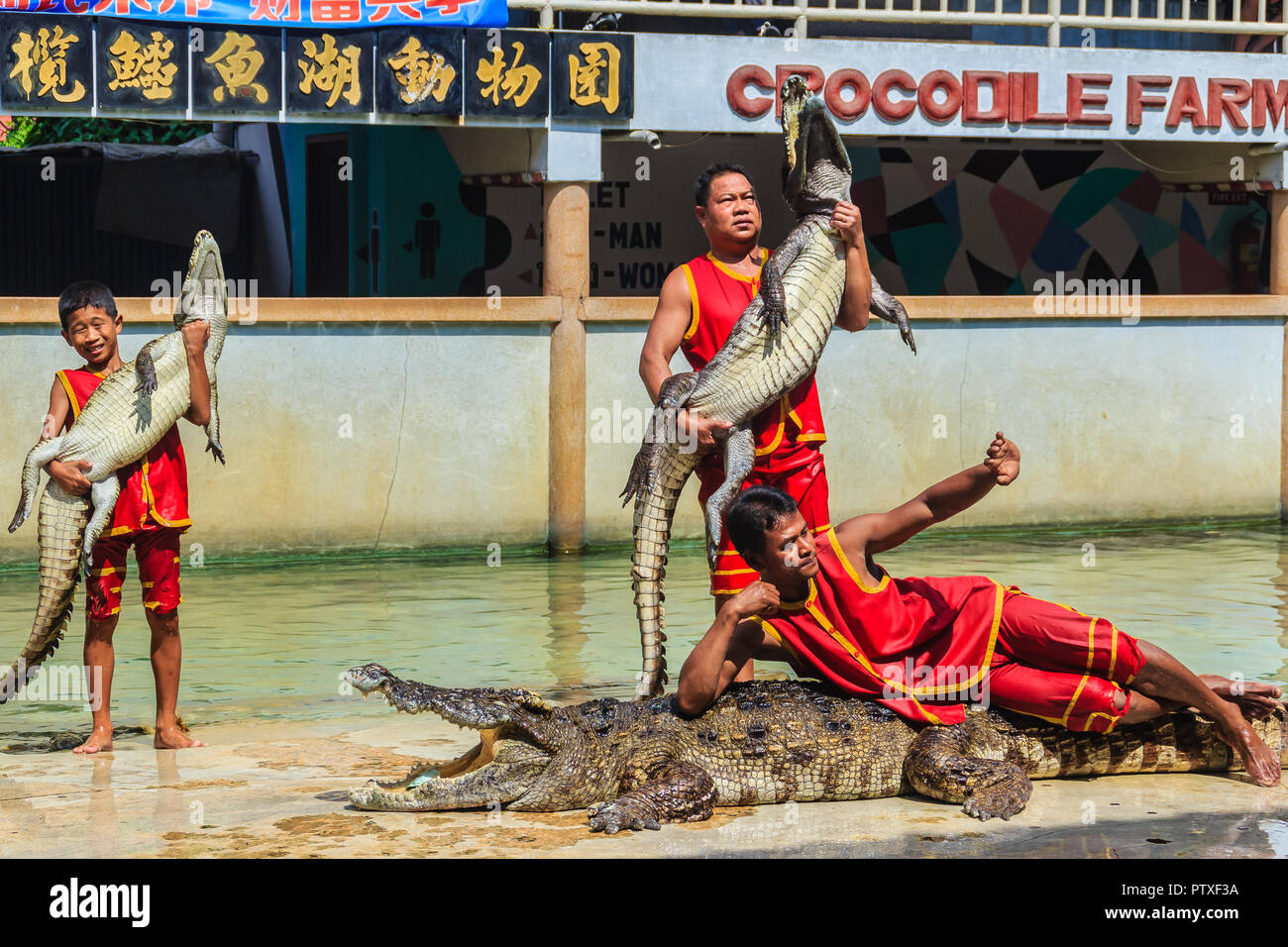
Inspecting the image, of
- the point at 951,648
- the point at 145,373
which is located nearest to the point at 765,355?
the point at 951,648

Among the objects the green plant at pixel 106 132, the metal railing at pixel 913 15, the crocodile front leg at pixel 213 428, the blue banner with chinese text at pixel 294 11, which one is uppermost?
the green plant at pixel 106 132

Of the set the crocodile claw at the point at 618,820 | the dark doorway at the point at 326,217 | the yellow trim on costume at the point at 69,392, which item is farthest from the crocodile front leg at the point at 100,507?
the dark doorway at the point at 326,217

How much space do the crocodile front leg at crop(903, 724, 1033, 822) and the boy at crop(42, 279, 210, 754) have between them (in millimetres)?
2560

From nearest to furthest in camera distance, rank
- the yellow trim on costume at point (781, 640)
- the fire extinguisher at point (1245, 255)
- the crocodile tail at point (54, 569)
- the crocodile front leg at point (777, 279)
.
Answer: the yellow trim on costume at point (781, 640), the crocodile front leg at point (777, 279), the crocodile tail at point (54, 569), the fire extinguisher at point (1245, 255)

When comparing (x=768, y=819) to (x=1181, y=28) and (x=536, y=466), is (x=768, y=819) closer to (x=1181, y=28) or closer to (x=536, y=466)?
(x=536, y=466)

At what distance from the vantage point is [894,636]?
5148mm

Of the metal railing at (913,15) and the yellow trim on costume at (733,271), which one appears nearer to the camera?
the yellow trim on costume at (733,271)

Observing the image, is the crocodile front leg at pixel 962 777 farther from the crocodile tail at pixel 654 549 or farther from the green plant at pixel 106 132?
the green plant at pixel 106 132

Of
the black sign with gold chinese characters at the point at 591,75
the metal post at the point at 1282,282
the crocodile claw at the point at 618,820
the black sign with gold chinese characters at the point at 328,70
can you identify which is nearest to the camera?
the crocodile claw at the point at 618,820

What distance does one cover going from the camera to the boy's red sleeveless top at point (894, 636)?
16.8ft

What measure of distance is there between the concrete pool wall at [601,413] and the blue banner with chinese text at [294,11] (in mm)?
1683

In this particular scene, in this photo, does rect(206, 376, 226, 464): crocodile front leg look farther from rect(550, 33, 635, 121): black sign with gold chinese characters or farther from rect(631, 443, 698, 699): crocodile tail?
rect(550, 33, 635, 121): black sign with gold chinese characters

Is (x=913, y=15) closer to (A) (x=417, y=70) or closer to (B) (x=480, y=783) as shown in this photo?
(A) (x=417, y=70)

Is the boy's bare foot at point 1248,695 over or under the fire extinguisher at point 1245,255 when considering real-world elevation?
under
